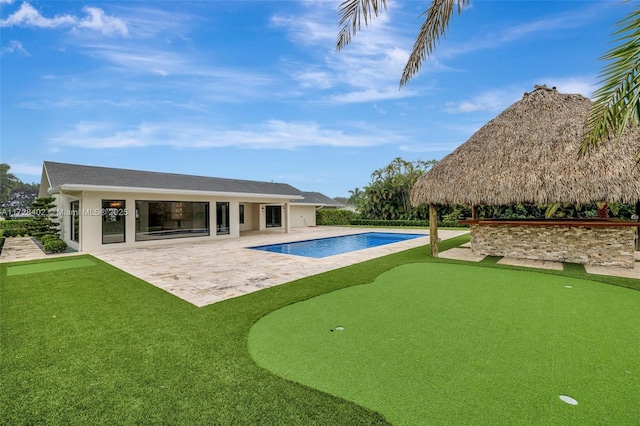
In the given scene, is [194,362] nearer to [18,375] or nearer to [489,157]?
[18,375]

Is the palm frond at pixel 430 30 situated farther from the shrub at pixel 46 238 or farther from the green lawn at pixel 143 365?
the shrub at pixel 46 238

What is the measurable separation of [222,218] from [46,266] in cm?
861

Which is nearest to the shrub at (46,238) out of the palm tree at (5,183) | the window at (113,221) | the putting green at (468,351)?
the window at (113,221)

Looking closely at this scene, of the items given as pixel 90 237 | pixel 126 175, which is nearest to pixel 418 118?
pixel 126 175

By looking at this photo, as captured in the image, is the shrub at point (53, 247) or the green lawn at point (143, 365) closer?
the green lawn at point (143, 365)

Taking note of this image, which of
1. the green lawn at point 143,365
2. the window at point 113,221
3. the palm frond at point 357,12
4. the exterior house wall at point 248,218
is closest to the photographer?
the green lawn at point 143,365

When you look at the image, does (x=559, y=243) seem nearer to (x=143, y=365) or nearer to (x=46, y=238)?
(x=143, y=365)

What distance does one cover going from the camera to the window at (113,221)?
12797 millimetres

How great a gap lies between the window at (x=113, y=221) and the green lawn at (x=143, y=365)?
7.31 metres

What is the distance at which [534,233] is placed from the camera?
9156mm

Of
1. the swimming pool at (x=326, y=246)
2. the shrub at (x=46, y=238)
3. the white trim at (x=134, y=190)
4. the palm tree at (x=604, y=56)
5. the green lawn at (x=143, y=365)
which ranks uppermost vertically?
the palm tree at (x=604, y=56)

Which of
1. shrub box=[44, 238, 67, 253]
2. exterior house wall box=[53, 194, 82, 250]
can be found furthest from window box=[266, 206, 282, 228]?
shrub box=[44, 238, 67, 253]

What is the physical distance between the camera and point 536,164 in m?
8.41

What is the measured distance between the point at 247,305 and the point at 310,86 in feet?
50.1
